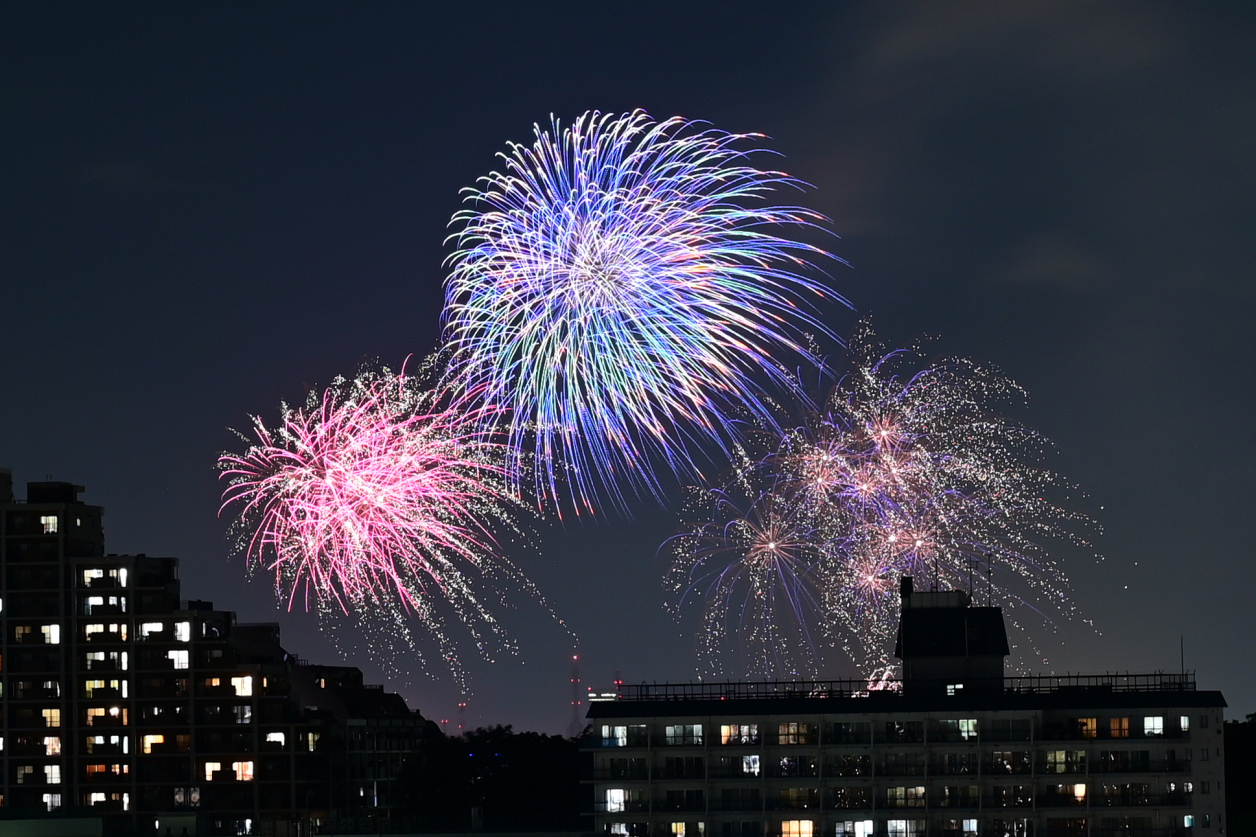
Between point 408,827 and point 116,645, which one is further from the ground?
point 116,645

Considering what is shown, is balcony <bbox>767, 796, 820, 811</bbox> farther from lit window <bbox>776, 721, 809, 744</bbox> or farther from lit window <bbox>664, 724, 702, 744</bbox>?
lit window <bbox>664, 724, 702, 744</bbox>

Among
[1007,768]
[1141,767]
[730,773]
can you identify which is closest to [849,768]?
[730,773]

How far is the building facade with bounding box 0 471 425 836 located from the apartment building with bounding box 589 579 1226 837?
1668 inches

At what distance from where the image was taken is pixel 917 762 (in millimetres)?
119938

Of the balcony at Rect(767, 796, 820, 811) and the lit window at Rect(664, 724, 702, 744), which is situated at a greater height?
the lit window at Rect(664, 724, 702, 744)

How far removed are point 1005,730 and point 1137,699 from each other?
27.0 feet

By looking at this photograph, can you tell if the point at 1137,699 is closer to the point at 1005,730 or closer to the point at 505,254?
the point at 1005,730

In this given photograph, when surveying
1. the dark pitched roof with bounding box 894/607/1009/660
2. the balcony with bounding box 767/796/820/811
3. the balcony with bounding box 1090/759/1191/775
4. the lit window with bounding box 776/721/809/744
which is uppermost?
the dark pitched roof with bounding box 894/607/1009/660

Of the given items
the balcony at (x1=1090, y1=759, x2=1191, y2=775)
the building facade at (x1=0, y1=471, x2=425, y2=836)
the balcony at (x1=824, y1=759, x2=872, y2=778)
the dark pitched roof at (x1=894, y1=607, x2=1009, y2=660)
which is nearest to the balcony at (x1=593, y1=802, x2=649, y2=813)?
the balcony at (x1=824, y1=759, x2=872, y2=778)

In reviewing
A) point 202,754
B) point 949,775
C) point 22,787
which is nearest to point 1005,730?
point 949,775

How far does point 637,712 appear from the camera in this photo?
399 feet

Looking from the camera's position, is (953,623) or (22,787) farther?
(22,787)

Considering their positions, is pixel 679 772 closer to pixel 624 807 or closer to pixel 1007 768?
pixel 624 807

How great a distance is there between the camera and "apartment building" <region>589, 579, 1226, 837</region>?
11738cm
